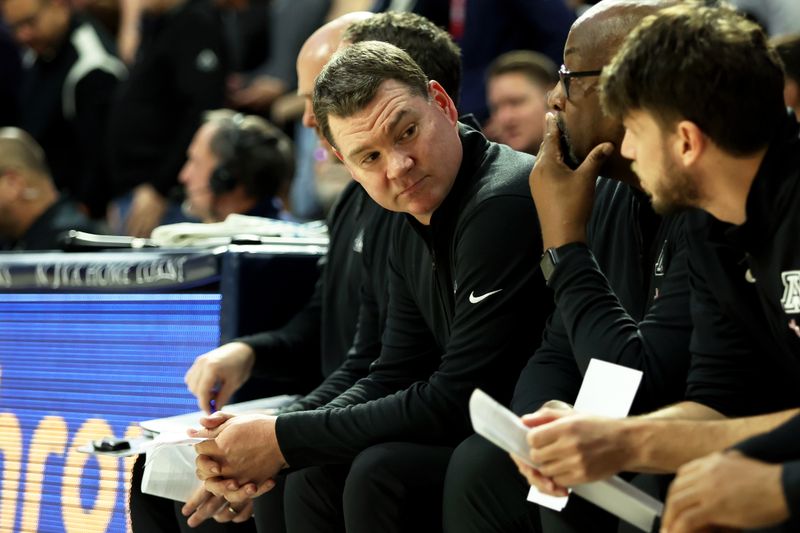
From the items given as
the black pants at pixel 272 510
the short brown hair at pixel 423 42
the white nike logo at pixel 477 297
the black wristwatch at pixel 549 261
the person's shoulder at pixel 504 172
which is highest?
the short brown hair at pixel 423 42

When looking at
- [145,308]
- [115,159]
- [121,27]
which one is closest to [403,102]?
[145,308]

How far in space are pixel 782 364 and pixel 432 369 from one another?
112cm

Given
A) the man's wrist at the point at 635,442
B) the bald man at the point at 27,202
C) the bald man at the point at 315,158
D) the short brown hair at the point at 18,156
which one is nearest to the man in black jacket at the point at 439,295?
the man's wrist at the point at 635,442

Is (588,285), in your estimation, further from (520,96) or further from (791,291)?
(520,96)

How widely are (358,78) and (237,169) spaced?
2223mm

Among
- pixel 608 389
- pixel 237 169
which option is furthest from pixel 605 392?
pixel 237 169

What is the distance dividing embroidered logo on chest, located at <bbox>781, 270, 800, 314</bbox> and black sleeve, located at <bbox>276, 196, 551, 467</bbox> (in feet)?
2.52

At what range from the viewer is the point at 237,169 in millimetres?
4742

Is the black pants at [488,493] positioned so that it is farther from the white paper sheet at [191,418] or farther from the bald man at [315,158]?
the bald man at [315,158]

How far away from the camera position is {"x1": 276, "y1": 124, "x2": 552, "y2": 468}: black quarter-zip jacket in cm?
252

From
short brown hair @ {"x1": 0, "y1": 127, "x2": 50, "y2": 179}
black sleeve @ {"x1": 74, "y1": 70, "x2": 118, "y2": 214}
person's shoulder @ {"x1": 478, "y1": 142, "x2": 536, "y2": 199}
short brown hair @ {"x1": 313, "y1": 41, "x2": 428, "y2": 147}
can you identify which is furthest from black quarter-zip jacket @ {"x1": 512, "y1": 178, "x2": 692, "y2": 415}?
black sleeve @ {"x1": 74, "y1": 70, "x2": 118, "y2": 214}

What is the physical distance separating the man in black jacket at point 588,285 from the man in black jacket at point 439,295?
0.15 m

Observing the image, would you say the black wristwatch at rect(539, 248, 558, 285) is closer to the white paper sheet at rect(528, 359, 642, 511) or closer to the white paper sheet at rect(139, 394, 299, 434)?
the white paper sheet at rect(528, 359, 642, 511)

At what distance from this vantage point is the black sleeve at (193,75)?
593cm
